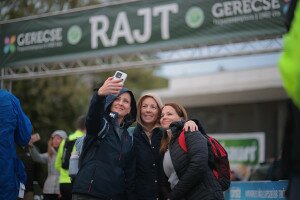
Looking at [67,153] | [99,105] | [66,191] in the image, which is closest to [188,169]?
[99,105]

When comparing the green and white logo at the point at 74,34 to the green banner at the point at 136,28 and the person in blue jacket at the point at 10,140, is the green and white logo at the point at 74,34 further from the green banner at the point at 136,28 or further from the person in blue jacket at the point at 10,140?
the person in blue jacket at the point at 10,140

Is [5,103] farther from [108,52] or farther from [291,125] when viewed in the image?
[108,52]

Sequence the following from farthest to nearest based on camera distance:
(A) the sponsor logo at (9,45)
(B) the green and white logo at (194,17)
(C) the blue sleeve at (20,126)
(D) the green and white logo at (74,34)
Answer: (A) the sponsor logo at (9,45)
(D) the green and white logo at (74,34)
(B) the green and white logo at (194,17)
(C) the blue sleeve at (20,126)

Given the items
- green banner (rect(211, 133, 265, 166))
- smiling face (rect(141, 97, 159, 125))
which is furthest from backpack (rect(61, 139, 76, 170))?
green banner (rect(211, 133, 265, 166))

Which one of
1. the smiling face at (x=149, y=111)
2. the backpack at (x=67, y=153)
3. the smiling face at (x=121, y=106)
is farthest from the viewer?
the backpack at (x=67, y=153)

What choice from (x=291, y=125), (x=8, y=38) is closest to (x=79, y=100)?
(x=8, y=38)

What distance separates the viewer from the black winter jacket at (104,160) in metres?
4.20

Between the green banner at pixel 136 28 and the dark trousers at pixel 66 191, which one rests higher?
the green banner at pixel 136 28

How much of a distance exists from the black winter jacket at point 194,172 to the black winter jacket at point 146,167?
0.36 m

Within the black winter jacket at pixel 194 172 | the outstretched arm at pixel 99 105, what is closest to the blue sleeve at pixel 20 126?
the outstretched arm at pixel 99 105

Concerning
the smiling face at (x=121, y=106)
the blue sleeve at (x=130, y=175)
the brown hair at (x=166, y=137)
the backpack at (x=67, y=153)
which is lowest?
the backpack at (x=67, y=153)

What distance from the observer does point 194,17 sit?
865cm

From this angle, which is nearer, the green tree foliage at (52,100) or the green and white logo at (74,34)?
the green and white logo at (74,34)

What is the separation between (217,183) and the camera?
167 inches
